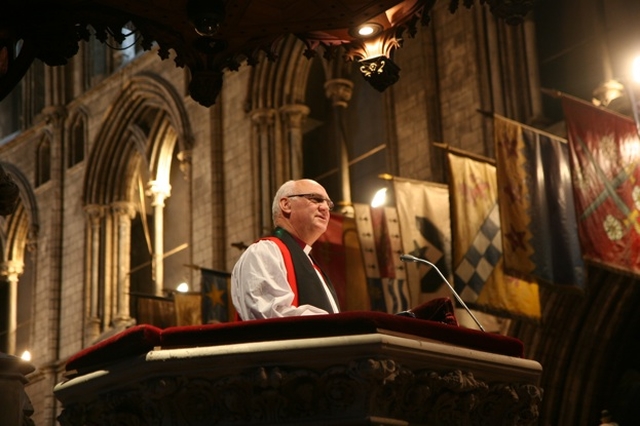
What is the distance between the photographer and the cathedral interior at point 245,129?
5.25m

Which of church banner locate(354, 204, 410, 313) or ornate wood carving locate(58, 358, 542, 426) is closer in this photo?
ornate wood carving locate(58, 358, 542, 426)

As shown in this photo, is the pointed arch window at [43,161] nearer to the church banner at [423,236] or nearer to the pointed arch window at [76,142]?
the pointed arch window at [76,142]

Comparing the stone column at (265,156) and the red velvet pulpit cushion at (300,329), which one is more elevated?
the stone column at (265,156)

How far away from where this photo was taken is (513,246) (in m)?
10.9

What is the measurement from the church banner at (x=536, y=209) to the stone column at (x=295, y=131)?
21.6ft

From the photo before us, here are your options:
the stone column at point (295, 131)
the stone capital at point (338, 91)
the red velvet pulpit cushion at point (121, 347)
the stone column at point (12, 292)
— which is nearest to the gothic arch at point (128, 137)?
the stone column at point (295, 131)

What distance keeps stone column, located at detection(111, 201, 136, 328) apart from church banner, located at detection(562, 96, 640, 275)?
11.4 metres

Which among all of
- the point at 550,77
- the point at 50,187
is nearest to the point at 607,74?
the point at 550,77

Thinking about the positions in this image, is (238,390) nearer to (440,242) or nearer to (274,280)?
(274,280)

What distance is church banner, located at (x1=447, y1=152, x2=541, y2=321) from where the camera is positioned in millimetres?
11312

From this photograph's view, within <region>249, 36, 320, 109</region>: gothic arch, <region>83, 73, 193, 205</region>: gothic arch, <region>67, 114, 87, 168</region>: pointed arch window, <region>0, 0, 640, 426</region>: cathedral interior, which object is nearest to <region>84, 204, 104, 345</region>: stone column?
<region>0, 0, 640, 426</region>: cathedral interior

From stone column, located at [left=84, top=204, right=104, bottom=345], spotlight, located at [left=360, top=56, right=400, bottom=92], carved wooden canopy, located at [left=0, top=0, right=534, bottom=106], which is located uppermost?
stone column, located at [left=84, top=204, right=104, bottom=345]

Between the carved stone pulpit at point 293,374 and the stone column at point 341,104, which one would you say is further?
the stone column at point 341,104

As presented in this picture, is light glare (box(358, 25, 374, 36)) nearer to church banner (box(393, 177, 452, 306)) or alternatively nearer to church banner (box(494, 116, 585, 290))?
church banner (box(494, 116, 585, 290))
